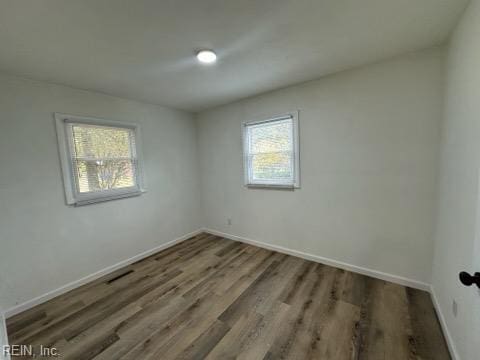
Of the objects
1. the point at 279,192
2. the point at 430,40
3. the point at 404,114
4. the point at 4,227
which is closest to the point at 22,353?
the point at 4,227

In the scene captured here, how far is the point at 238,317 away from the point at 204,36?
2444 mm

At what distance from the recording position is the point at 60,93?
2271 millimetres

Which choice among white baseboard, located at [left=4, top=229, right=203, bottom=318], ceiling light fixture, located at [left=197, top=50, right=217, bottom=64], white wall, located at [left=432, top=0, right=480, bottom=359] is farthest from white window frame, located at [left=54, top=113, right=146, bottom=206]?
white wall, located at [left=432, top=0, right=480, bottom=359]

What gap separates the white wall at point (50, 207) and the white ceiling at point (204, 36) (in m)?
0.28

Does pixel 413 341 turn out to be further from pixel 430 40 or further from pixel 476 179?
pixel 430 40

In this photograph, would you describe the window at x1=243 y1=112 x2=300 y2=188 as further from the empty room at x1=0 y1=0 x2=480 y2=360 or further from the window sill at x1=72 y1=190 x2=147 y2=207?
the window sill at x1=72 y1=190 x2=147 y2=207

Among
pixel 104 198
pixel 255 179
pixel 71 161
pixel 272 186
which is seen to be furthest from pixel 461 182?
pixel 71 161

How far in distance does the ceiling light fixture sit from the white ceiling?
57 millimetres

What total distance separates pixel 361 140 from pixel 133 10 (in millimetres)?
2379

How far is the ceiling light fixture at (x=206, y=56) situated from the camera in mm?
1741

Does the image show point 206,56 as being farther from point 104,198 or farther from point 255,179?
point 104,198

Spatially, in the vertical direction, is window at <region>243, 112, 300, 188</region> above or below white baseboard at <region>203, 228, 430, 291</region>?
above

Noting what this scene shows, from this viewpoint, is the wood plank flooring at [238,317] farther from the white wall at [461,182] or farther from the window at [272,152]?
the window at [272,152]

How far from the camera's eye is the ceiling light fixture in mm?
1741
